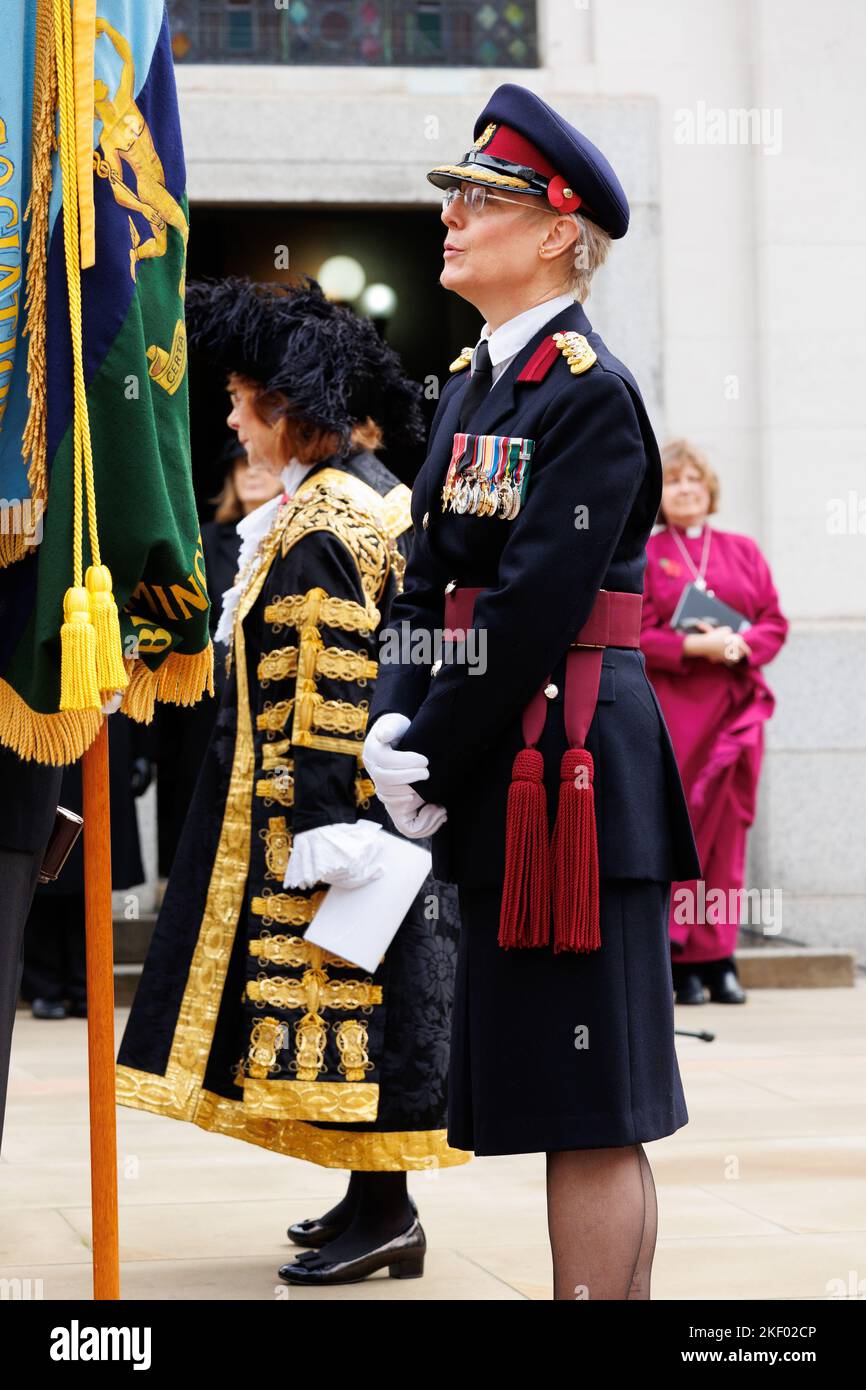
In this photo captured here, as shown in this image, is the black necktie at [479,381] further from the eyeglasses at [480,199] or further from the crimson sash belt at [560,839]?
the crimson sash belt at [560,839]

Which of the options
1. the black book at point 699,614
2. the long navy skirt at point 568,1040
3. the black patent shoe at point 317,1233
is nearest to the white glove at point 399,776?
the long navy skirt at point 568,1040

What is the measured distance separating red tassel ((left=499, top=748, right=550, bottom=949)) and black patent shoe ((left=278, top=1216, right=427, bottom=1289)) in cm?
145

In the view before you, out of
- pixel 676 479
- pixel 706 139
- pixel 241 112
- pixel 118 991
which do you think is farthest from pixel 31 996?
pixel 706 139

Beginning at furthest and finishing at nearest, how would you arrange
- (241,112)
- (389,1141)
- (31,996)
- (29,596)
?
(241,112)
(31,996)
(389,1141)
(29,596)

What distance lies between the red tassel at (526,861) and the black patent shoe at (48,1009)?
5181 mm

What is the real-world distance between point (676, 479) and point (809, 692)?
1.30 metres

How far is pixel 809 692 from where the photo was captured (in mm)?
9273

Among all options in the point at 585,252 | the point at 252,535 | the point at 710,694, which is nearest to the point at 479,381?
the point at 585,252

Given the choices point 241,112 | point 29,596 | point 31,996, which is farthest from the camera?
point 241,112

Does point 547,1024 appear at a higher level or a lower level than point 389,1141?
higher

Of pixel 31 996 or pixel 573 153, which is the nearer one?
pixel 573 153

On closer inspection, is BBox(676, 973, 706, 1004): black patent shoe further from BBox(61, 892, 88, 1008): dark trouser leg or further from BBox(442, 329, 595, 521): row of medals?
BBox(442, 329, 595, 521): row of medals

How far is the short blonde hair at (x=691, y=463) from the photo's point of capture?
336 inches
